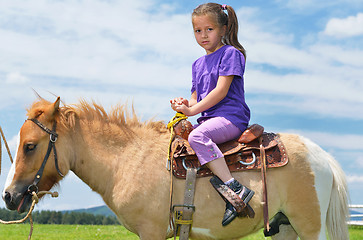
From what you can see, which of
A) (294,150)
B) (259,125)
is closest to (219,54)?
(259,125)

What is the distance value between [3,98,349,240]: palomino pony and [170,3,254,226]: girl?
0.98 feet

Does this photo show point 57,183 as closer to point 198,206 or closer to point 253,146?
point 198,206

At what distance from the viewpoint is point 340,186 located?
5.05 metres

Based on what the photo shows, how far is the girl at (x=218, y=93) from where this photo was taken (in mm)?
4465

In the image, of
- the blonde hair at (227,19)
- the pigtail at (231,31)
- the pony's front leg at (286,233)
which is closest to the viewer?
the blonde hair at (227,19)

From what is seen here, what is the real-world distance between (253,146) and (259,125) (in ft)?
1.03

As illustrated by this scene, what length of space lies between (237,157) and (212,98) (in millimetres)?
807

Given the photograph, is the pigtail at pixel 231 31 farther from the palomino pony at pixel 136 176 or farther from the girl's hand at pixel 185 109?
the palomino pony at pixel 136 176

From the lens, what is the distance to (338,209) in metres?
4.95

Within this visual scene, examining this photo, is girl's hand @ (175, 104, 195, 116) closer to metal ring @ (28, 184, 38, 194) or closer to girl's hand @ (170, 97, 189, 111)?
girl's hand @ (170, 97, 189, 111)

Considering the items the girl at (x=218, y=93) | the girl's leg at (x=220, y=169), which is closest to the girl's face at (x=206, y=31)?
the girl at (x=218, y=93)

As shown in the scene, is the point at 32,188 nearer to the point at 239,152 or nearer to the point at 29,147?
the point at 29,147

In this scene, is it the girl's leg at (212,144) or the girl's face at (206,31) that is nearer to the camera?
the girl's leg at (212,144)

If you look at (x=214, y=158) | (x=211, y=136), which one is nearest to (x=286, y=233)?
(x=214, y=158)
